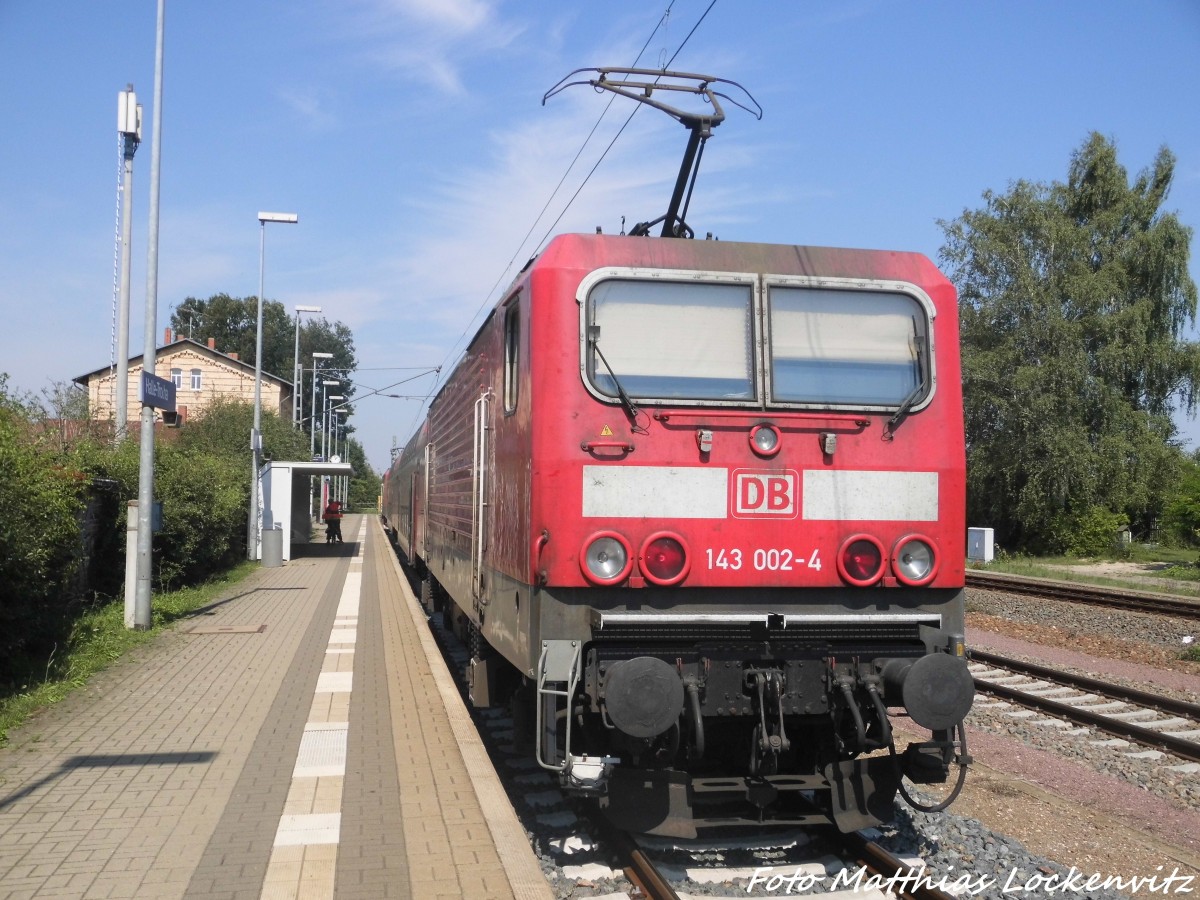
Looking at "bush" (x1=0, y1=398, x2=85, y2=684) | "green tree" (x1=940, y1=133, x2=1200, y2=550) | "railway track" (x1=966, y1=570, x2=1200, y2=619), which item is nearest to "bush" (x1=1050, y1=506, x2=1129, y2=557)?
"green tree" (x1=940, y1=133, x2=1200, y2=550)

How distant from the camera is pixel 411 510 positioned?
19.5 metres

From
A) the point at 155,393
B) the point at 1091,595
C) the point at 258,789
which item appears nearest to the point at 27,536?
the point at 258,789

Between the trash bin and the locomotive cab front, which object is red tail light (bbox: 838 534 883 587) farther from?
the trash bin

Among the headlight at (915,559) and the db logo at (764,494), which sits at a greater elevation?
the db logo at (764,494)

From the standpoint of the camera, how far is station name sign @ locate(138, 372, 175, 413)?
1279 cm

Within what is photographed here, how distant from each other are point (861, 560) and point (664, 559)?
1011mm

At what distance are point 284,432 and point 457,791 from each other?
3278 centimetres

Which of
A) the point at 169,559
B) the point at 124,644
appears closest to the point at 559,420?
the point at 124,644

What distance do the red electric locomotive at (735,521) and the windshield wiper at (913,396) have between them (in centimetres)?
1

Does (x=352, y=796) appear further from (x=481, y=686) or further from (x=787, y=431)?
(x=787, y=431)

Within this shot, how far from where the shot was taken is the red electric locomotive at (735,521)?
515 centimetres

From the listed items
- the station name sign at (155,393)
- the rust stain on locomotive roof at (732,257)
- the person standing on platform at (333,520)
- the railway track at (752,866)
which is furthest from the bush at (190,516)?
the rust stain on locomotive roof at (732,257)

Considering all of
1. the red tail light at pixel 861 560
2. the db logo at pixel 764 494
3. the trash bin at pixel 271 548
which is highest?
the db logo at pixel 764 494

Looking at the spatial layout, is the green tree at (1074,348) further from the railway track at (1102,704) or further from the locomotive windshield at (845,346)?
the locomotive windshield at (845,346)
